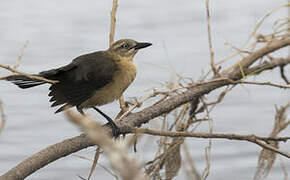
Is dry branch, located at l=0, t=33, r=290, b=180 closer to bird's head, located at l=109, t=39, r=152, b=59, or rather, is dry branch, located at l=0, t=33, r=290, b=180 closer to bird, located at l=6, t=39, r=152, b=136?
bird, located at l=6, t=39, r=152, b=136

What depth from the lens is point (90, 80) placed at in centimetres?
214

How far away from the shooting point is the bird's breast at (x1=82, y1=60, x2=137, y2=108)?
7.04 feet

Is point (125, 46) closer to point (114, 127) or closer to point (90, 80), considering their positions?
point (90, 80)

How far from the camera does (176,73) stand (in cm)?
195

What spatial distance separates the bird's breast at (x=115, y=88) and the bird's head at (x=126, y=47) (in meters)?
0.17

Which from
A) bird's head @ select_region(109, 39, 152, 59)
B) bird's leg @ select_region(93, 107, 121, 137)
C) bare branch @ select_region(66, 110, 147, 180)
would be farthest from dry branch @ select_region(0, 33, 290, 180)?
bare branch @ select_region(66, 110, 147, 180)

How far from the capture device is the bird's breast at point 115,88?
215 cm

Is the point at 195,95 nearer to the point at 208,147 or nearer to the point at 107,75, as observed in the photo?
the point at 208,147

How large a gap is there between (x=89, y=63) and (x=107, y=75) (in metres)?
0.11

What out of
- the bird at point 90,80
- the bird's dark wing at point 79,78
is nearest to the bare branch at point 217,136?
the bird at point 90,80

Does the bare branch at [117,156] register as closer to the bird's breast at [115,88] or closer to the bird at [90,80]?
the bird at [90,80]

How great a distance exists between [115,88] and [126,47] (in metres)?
0.46

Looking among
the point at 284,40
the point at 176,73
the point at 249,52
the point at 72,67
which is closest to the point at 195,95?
the point at 176,73

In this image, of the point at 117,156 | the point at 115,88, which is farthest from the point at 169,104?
the point at 117,156
